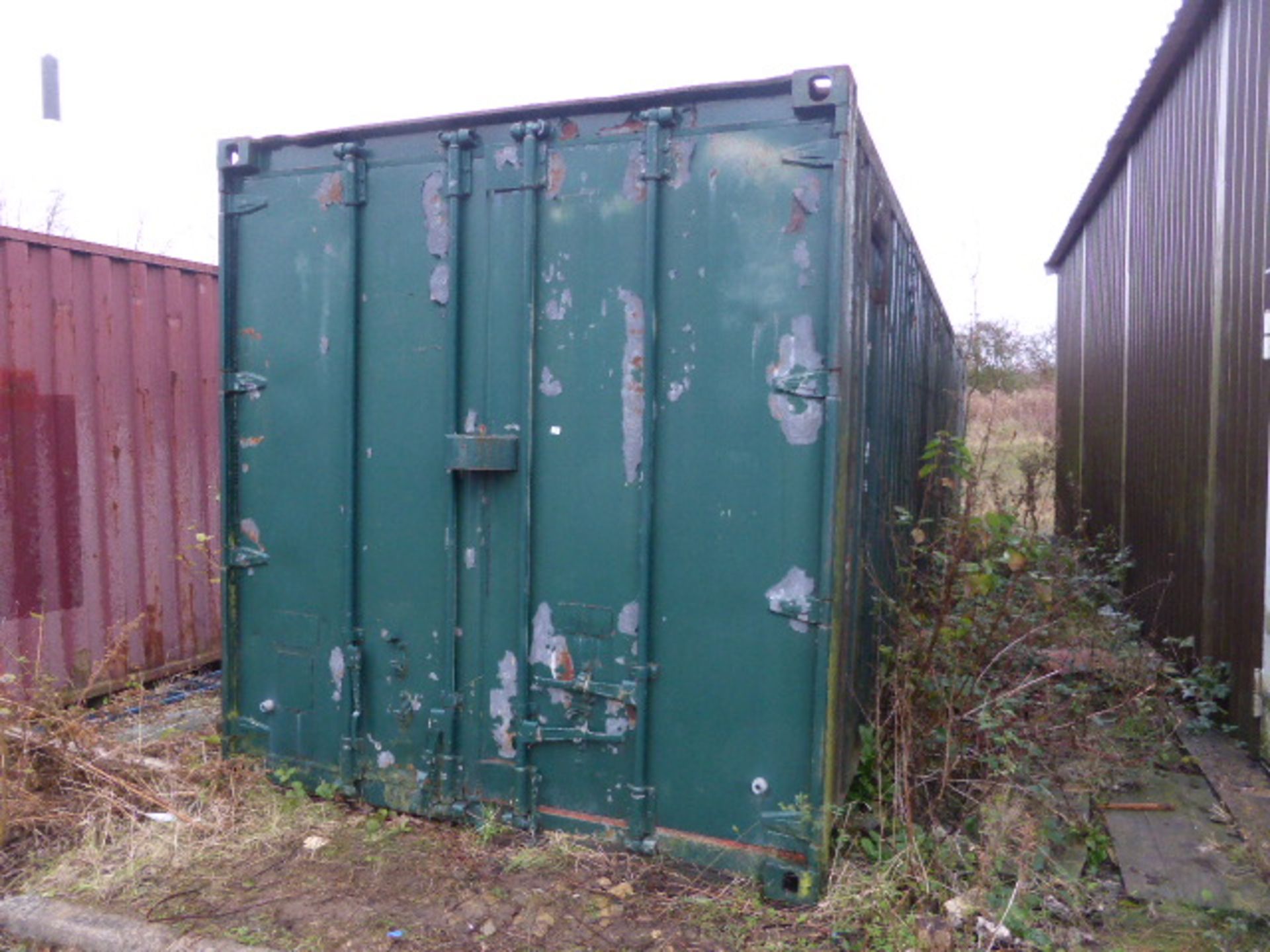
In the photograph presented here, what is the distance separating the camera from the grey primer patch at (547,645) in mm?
3504

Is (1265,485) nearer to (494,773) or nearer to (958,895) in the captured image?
(958,895)

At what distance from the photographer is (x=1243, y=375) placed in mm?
4848

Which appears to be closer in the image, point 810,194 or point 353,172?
point 810,194

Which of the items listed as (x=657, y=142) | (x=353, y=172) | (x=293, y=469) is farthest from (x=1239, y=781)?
(x=353, y=172)

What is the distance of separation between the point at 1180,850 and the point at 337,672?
3360 mm

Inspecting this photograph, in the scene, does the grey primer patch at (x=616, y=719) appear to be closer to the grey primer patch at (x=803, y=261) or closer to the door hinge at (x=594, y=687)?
the door hinge at (x=594, y=687)

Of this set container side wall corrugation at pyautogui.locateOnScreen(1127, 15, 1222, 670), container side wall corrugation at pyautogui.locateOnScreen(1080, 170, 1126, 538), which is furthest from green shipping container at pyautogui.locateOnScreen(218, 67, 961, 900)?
container side wall corrugation at pyautogui.locateOnScreen(1080, 170, 1126, 538)

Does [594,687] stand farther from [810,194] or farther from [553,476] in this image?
[810,194]


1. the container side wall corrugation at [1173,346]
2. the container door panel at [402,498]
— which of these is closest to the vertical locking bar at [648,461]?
the container door panel at [402,498]

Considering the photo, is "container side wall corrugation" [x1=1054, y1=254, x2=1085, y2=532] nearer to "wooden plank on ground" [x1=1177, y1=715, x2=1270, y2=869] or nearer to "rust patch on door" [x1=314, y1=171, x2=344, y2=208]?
"wooden plank on ground" [x1=1177, y1=715, x2=1270, y2=869]

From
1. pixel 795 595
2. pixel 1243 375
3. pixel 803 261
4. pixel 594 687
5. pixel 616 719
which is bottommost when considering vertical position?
pixel 616 719

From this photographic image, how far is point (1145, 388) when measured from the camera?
23.8 feet

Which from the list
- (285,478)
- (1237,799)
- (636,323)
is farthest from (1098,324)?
(285,478)

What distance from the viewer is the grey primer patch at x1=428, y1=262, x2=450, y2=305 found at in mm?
3609
